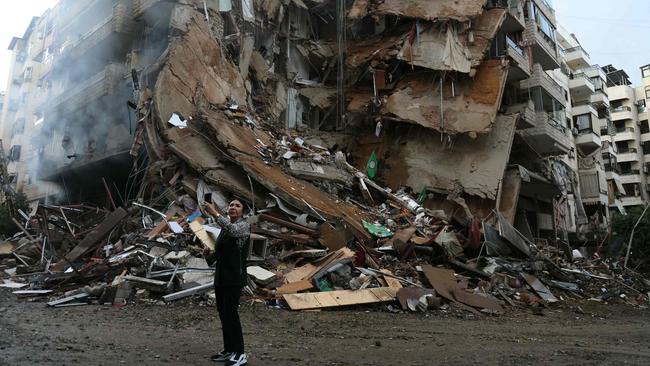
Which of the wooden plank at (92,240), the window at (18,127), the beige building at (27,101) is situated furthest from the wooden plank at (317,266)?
the window at (18,127)

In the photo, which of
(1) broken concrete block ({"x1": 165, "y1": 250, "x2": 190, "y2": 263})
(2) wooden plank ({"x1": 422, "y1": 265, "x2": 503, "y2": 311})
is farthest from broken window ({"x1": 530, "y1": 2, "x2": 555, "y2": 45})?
(1) broken concrete block ({"x1": 165, "y1": 250, "x2": 190, "y2": 263})

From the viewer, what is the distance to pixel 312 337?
507 centimetres

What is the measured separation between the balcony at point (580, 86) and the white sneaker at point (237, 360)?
125ft

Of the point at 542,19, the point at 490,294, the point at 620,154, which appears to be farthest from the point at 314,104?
the point at 620,154

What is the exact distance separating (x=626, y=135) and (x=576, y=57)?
13.4 metres

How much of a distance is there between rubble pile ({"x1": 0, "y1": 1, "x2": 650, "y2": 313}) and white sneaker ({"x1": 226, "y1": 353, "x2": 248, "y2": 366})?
327cm

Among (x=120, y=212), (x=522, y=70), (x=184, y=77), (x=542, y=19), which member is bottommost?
(x=120, y=212)

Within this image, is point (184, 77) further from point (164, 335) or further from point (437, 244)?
point (164, 335)

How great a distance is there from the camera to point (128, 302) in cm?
699

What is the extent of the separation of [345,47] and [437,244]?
12.3 metres

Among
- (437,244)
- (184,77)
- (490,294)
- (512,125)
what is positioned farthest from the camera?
(512,125)

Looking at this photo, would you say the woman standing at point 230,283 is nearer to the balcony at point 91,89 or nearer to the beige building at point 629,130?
the balcony at point 91,89

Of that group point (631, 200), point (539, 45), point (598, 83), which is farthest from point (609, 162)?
point (539, 45)

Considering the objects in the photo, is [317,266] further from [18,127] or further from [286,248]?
[18,127]
